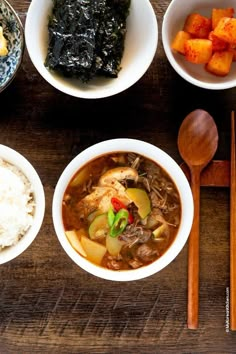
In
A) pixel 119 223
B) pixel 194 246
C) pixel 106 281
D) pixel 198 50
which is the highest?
pixel 198 50

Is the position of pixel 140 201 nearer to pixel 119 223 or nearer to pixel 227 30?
pixel 119 223

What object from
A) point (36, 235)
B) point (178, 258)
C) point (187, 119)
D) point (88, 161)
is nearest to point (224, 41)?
point (187, 119)

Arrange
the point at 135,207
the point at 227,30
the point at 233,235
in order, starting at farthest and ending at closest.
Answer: the point at 233,235 → the point at 135,207 → the point at 227,30

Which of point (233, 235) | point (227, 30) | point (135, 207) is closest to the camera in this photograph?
point (227, 30)

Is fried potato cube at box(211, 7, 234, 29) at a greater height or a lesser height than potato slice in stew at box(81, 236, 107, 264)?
greater

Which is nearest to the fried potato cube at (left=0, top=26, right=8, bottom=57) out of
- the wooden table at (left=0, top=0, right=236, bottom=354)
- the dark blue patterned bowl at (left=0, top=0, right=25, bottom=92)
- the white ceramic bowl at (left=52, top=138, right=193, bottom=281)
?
the dark blue patterned bowl at (left=0, top=0, right=25, bottom=92)

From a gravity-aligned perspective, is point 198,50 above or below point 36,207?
above

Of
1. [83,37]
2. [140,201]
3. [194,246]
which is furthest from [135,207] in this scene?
[83,37]

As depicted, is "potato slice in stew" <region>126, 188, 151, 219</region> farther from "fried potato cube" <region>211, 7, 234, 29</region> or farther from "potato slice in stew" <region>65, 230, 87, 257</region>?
"fried potato cube" <region>211, 7, 234, 29</region>
